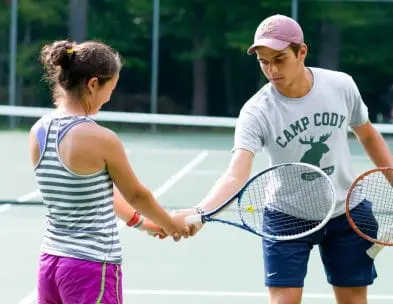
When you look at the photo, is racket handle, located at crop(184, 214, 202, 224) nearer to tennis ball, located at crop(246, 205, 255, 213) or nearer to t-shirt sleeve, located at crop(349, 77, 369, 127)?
tennis ball, located at crop(246, 205, 255, 213)

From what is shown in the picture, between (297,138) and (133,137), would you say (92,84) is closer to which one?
(297,138)

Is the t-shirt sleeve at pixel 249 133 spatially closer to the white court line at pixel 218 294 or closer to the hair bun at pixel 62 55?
the hair bun at pixel 62 55

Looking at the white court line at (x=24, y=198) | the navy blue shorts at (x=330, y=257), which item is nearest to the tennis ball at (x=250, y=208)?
the navy blue shorts at (x=330, y=257)

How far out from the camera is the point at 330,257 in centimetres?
482

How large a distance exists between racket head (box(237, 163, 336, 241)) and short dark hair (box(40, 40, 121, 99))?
0.91 metres

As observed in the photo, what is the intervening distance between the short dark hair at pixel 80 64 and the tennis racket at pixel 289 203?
86 cm

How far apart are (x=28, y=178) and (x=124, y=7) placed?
32.0ft

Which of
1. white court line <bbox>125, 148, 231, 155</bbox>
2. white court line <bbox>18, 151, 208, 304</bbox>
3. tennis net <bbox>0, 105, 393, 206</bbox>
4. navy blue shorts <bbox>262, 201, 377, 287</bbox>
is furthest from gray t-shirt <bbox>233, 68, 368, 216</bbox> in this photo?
white court line <bbox>125, 148, 231, 155</bbox>

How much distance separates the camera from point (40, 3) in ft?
73.3

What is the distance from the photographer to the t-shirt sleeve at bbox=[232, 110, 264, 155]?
4566mm

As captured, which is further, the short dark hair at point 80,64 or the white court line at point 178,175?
the white court line at point 178,175

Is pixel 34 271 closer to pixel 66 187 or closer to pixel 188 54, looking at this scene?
pixel 66 187

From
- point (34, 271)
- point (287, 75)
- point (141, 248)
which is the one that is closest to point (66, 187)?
point (287, 75)

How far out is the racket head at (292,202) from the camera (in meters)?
4.62
